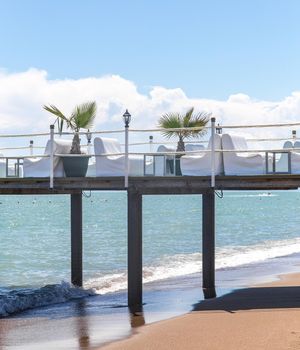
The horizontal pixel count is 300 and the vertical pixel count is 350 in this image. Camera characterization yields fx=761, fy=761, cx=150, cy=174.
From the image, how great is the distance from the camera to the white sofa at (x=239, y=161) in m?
14.0

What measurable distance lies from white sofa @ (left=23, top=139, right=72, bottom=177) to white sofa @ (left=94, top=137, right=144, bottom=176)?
76 cm

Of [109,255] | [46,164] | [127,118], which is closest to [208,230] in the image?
[127,118]

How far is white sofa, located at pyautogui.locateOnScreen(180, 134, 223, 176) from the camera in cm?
1427

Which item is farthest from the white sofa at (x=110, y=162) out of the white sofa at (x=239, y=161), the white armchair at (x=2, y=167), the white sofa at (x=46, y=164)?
the white armchair at (x=2, y=167)

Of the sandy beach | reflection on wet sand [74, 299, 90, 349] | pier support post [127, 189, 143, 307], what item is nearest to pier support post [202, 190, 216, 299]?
the sandy beach

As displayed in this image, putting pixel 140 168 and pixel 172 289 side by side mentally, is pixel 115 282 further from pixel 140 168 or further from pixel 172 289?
pixel 140 168

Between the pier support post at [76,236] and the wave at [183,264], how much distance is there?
25.1 inches

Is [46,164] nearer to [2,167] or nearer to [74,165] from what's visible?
[74,165]

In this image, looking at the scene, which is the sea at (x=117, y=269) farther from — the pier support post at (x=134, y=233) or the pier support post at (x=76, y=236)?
the pier support post at (x=134, y=233)

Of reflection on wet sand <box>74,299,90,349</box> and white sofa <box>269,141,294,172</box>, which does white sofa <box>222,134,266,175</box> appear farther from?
reflection on wet sand <box>74,299,90,349</box>

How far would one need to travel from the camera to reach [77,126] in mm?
15859

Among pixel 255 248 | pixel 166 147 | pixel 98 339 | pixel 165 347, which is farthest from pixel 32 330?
pixel 255 248

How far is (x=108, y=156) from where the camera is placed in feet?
49.1

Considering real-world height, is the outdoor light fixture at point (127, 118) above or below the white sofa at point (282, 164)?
above
